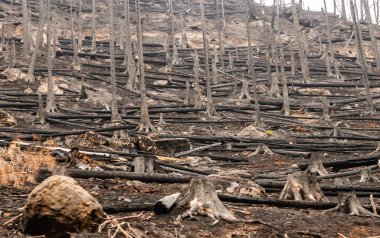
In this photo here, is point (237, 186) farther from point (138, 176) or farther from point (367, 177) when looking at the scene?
point (367, 177)

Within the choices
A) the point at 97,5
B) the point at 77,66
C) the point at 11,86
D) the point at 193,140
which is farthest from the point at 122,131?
the point at 97,5

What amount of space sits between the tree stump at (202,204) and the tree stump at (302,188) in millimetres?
1562

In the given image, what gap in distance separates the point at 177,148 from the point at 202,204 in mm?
6962

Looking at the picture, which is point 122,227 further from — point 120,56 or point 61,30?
point 61,30

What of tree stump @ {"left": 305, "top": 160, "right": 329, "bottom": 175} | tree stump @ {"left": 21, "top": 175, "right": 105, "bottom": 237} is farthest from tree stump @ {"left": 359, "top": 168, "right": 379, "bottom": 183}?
tree stump @ {"left": 21, "top": 175, "right": 105, "bottom": 237}

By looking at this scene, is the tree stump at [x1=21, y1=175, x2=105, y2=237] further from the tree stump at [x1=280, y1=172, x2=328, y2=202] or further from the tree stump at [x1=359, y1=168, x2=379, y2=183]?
the tree stump at [x1=359, y1=168, x2=379, y2=183]

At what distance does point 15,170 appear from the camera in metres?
6.30

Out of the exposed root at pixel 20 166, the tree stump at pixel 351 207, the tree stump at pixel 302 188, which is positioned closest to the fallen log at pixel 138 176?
the exposed root at pixel 20 166

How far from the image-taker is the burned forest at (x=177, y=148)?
167 inches

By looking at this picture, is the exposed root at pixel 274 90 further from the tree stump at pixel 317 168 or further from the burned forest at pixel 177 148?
the tree stump at pixel 317 168

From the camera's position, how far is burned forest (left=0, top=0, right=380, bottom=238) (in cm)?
425

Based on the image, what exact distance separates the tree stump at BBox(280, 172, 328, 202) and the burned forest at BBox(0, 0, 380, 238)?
2cm

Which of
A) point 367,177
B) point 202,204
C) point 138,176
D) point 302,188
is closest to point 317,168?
point 367,177

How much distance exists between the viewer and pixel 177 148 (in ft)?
37.9
